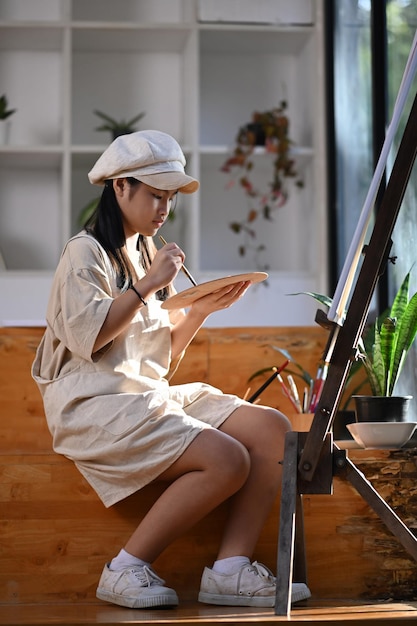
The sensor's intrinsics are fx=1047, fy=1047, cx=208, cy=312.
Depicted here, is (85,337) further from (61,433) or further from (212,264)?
(212,264)

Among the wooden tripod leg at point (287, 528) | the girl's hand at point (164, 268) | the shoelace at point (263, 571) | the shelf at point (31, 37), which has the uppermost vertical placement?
the shelf at point (31, 37)

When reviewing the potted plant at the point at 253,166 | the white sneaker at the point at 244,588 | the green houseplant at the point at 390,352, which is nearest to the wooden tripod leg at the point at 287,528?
the white sneaker at the point at 244,588

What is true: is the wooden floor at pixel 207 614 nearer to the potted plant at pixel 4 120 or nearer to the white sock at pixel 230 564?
the white sock at pixel 230 564

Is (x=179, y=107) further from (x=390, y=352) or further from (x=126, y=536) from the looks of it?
(x=126, y=536)

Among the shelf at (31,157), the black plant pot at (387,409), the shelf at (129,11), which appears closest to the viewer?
the black plant pot at (387,409)

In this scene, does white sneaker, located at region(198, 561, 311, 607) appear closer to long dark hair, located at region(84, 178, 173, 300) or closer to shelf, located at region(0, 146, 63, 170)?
long dark hair, located at region(84, 178, 173, 300)

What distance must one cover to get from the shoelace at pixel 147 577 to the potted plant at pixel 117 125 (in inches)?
98.0

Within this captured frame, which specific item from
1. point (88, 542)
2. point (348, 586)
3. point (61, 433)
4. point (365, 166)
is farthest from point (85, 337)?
point (365, 166)

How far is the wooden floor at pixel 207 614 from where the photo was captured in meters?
1.68

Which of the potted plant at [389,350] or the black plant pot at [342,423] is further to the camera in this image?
the black plant pot at [342,423]

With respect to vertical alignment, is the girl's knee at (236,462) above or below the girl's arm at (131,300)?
below

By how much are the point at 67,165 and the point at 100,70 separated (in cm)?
53

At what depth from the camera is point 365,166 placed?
3447 mm

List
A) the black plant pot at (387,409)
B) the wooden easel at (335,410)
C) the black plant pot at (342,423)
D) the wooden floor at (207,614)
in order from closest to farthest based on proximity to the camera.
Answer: the wooden floor at (207,614) → the wooden easel at (335,410) → the black plant pot at (387,409) → the black plant pot at (342,423)
